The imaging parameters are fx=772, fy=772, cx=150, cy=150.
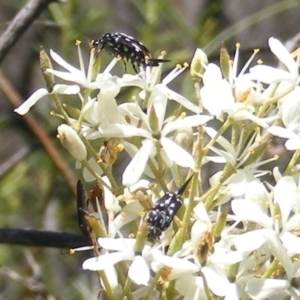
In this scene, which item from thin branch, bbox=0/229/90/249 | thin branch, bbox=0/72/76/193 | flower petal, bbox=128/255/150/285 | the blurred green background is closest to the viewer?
flower petal, bbox=128/255/150/285

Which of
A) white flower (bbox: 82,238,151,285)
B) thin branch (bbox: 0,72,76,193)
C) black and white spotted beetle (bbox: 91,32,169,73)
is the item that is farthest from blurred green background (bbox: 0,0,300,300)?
white flower (bbox: 82,238,151,285)

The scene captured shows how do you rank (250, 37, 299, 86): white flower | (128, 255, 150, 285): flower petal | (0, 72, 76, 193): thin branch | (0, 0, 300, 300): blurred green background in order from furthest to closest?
(0, 0, 300, 300): blurred green background, (0, 72, 76, 193): thin branch, (250, 37, 299, 86): white flower, (128, 255, 150, 285): flower petal

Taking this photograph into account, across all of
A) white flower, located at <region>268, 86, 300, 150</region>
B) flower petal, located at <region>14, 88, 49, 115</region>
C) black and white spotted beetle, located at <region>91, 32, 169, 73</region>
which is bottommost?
white flower, located at <region>268, 86, 300, 150</region>

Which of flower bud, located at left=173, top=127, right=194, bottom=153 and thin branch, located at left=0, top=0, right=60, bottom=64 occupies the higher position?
thin branch, located at left=0, top=0, right=60, bottom=64

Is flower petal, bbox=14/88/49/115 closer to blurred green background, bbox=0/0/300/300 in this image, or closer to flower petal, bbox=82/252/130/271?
flower petal, bbox=82/252/130/271

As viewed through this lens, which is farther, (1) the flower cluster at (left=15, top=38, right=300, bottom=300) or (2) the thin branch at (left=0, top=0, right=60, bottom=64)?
(2) the thin branch at (left=0, top=0, right=60, bottom=64)

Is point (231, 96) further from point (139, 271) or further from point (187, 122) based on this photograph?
point (139, 271)
